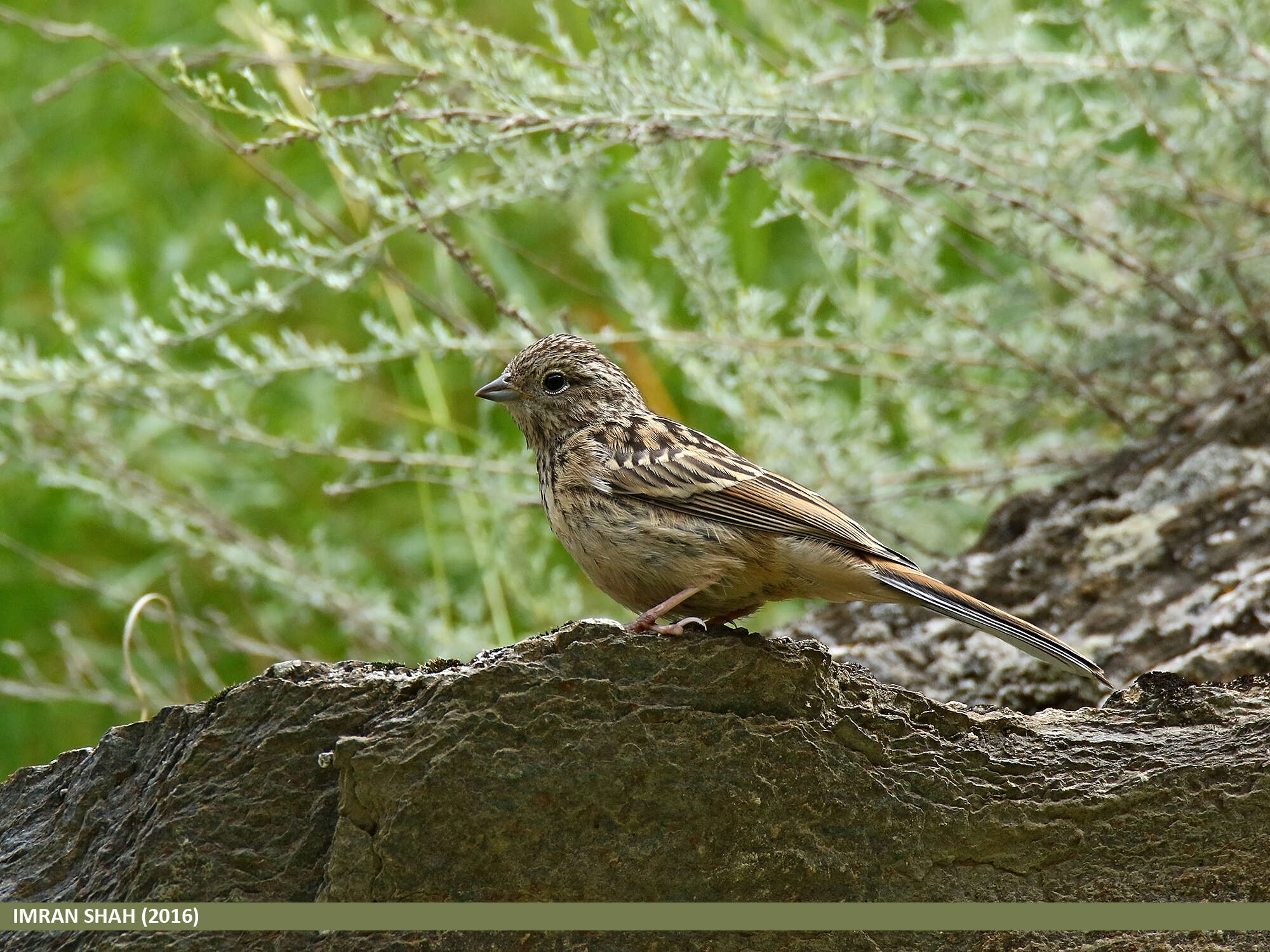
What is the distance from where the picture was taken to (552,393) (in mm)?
4133

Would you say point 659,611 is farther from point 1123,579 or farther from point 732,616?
point 1123,579

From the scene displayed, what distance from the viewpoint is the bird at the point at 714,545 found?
3379 millimetres

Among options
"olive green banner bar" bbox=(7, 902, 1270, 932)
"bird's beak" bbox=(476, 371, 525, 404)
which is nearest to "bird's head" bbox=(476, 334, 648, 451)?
"bird's beak" bbox=(476, 371, 525, 404)

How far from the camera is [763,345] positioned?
5031 millimetres

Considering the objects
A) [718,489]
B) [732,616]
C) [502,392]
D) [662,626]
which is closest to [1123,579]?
[732,616]

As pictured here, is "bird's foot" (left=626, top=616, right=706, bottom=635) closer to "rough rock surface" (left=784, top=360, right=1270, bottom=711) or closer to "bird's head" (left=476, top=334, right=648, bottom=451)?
"bird's head" (left=476, top=334, right=648, bottom=451)

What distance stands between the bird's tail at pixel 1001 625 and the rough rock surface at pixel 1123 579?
2.47 feet

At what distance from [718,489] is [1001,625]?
2.60 feet

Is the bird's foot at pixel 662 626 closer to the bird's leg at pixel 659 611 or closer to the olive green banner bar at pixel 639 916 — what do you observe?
the bird's leg at pixel 659 611

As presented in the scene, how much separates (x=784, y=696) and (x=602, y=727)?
42 cm

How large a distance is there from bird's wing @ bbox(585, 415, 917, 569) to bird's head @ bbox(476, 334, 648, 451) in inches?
9.7

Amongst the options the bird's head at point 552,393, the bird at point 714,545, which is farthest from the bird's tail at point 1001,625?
the bird's head at point 552,393

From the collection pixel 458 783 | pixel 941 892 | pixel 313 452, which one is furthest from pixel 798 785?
pixel 313 452

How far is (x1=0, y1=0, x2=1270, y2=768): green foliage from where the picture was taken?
4668mm
